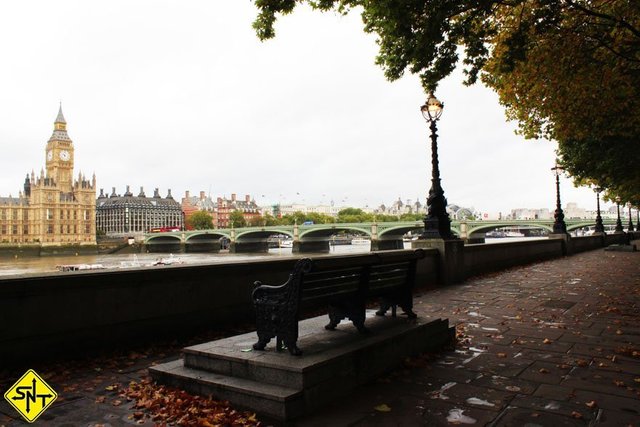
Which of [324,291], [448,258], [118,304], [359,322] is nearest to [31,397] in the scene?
[118,304]

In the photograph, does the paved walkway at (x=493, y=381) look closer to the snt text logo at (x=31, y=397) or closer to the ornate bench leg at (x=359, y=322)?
the snt text logo at (x=31, y=397)

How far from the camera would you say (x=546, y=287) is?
34.5 feet

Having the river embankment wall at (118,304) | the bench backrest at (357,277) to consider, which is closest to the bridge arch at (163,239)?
the river embankment wall at (118,304)

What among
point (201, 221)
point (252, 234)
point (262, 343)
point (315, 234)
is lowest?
point (262, 343)

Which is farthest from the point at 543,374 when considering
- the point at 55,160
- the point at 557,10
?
the point at 55,160

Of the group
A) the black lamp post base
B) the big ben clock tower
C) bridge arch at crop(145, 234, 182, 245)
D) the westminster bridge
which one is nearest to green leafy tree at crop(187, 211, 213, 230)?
the westminster bridge

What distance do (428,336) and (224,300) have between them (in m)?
3.00

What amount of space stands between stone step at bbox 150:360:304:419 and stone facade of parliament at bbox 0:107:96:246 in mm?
126376

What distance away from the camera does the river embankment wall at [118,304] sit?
4648mm

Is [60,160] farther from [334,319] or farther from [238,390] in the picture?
[238,390]

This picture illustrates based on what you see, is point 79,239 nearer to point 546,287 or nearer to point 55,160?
point 55,160

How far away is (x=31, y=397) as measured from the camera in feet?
12.3

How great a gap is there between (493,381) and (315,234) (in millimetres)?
79295

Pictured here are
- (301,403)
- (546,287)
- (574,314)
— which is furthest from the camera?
(546,287)
